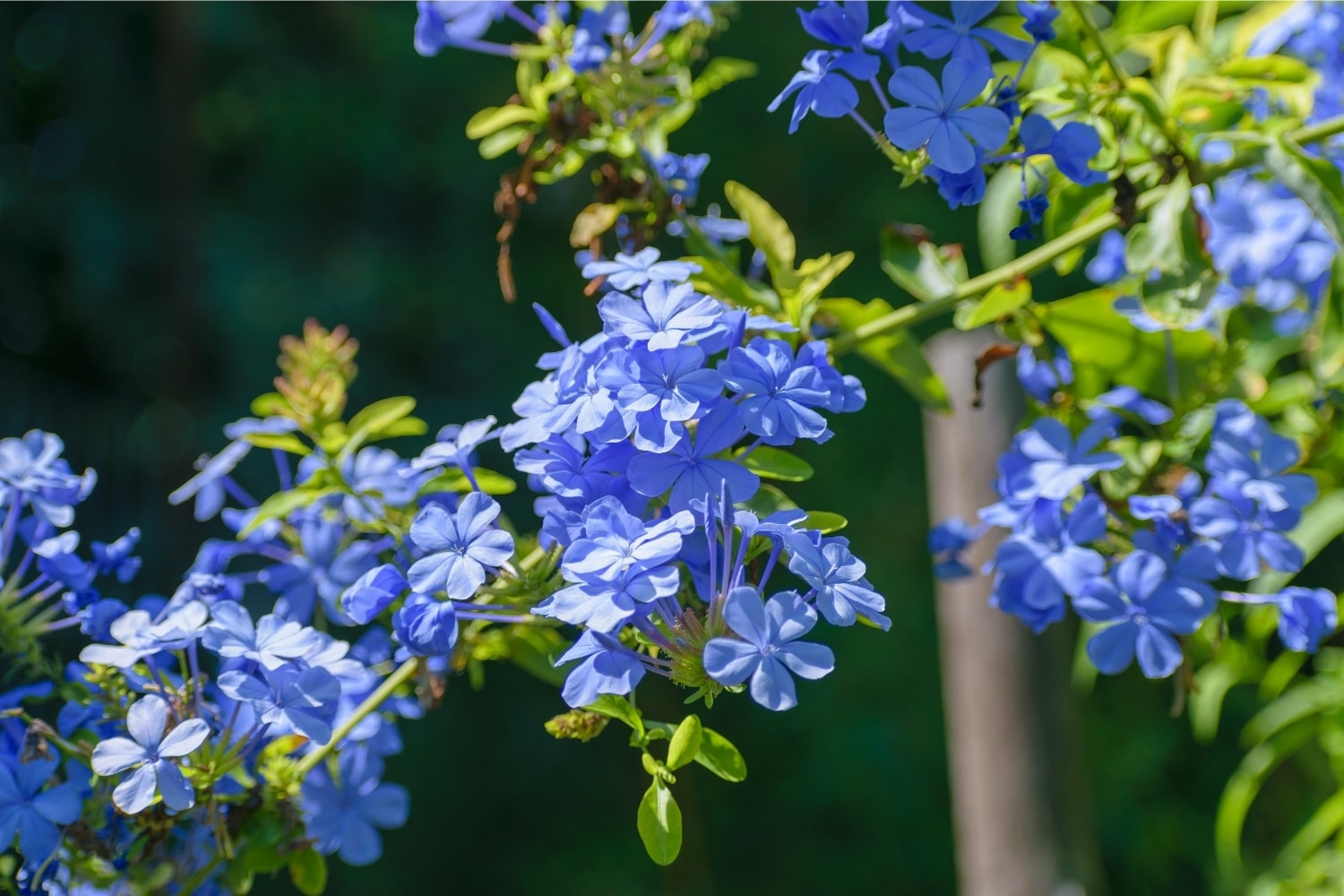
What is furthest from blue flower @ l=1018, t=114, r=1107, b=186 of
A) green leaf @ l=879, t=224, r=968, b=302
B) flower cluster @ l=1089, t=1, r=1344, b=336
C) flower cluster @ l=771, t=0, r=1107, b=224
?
flower cluster @ l=1089, t=1, r=1344, b=336

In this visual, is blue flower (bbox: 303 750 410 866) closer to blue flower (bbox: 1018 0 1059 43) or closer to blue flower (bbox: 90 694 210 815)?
blue flower (bbox: 90 694 210 815)

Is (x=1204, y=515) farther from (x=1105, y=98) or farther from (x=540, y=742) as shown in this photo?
(x=540, y=742)

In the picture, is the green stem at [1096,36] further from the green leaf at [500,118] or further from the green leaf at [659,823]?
the green leaf at [659,823]

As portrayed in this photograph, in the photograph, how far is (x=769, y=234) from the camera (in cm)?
66

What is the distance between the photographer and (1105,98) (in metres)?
0.65

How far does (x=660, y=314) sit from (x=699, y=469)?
0.07m

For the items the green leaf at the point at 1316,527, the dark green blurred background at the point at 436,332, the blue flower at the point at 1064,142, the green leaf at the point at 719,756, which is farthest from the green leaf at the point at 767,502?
the dark green blurred background at the point at 436,332

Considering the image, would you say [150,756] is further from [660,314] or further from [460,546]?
[660,314]

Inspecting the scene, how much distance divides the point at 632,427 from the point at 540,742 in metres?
2.30

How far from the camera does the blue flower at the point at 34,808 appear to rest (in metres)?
0.52

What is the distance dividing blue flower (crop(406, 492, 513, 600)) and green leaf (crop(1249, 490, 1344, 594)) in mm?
647

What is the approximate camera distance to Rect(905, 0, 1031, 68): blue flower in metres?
0.54

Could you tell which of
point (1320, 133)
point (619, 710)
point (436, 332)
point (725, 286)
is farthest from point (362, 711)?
point (436, 332)

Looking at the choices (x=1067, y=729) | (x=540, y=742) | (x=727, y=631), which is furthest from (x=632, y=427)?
(x=540, y=742)
